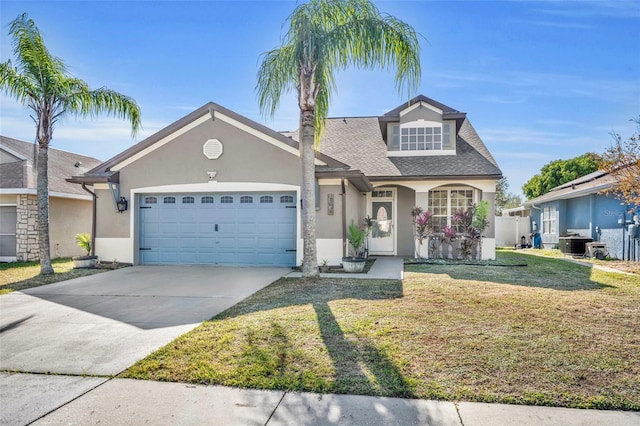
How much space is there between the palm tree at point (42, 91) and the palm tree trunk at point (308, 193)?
6668 mm

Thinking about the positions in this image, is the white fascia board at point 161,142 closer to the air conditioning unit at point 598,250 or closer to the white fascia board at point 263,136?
the white fascia board at point 263,136

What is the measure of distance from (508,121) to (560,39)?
725cm

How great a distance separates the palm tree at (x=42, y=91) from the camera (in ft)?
33.5

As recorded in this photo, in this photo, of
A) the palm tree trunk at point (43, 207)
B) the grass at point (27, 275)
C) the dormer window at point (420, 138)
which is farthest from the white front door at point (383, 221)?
the palm tree trunk at point (43, 207)

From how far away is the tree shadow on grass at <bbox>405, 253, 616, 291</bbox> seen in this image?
8570 millimetres

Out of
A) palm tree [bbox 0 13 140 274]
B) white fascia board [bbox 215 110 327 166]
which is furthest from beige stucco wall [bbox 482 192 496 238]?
palm tree [bbox 0 13 140 274]

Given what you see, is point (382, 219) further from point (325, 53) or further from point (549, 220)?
point (549, 220)

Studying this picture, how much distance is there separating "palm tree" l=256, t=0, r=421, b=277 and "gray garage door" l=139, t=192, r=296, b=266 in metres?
2.21

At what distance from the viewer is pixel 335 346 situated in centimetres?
454

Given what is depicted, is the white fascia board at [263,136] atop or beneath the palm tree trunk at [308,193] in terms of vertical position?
atop

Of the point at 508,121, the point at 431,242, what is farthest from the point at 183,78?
the point at 508,121

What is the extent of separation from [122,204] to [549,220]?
20.6 metres

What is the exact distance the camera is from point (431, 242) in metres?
13.8

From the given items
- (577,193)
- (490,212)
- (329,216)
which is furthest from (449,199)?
(577,193)
